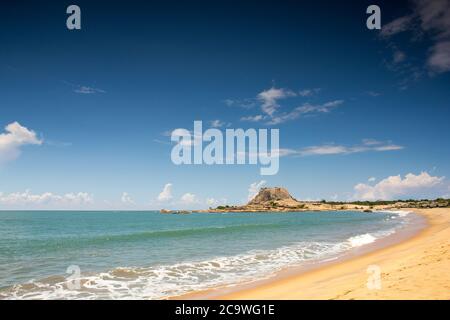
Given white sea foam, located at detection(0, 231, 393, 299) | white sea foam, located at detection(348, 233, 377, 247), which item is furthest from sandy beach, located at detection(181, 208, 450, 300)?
white sea foam, located at detection(348, 233, 377, 247)

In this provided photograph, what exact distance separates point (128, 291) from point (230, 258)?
11.2 m

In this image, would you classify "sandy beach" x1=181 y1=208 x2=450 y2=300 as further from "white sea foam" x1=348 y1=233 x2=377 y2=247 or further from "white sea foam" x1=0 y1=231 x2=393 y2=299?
"white sea foam" x1=348 y1=233 x2=377 y2=247

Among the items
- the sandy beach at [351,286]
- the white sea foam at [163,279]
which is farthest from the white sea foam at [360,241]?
the sandy beach at [351,286]

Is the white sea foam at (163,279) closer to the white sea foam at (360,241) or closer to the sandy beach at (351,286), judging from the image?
the sandy beach at (351,286)

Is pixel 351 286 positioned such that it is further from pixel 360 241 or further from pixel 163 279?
pixel 360 241

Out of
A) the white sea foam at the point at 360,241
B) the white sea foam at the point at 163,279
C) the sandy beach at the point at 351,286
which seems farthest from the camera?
the white sea foam at the point at 360,241

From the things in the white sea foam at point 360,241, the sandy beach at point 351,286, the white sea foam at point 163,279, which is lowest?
the white sea foam at point 360,241

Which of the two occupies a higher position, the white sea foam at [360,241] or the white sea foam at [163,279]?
the white sea foam at [163,279]

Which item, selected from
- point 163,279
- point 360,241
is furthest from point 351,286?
point 360,241

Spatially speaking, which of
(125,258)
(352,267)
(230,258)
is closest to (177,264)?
(230,258)

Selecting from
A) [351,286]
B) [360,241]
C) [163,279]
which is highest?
[351,286]
